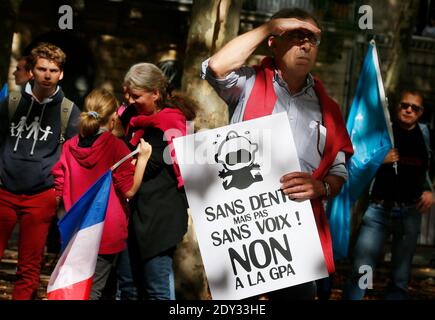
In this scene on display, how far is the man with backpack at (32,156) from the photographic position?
5973 mm

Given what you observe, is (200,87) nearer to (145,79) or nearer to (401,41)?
(145,79)

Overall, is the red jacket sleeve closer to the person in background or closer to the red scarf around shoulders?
the person in background

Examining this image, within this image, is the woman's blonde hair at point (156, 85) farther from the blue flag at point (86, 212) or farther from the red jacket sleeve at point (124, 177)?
the blue flag at point (86, 212)

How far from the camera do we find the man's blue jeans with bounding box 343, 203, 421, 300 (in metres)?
7.16

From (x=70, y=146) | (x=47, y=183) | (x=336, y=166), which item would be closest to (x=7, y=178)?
(x=47, y=183)

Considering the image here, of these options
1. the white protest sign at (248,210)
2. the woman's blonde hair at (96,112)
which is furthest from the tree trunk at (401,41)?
the white protest sign at (248,210)

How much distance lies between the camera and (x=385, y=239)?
7.27 meters

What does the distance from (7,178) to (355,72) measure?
14.4 meters

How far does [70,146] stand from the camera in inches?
219

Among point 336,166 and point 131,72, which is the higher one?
point 131,72

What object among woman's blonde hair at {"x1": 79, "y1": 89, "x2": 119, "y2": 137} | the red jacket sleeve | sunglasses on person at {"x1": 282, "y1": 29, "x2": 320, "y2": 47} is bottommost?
the red jacket sleeve

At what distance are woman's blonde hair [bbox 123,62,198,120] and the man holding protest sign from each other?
1052 millimetres

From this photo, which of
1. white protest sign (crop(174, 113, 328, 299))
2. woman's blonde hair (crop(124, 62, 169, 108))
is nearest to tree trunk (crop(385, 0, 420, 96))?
woman's blonde hair (crop(124, 62, 169, 108))
